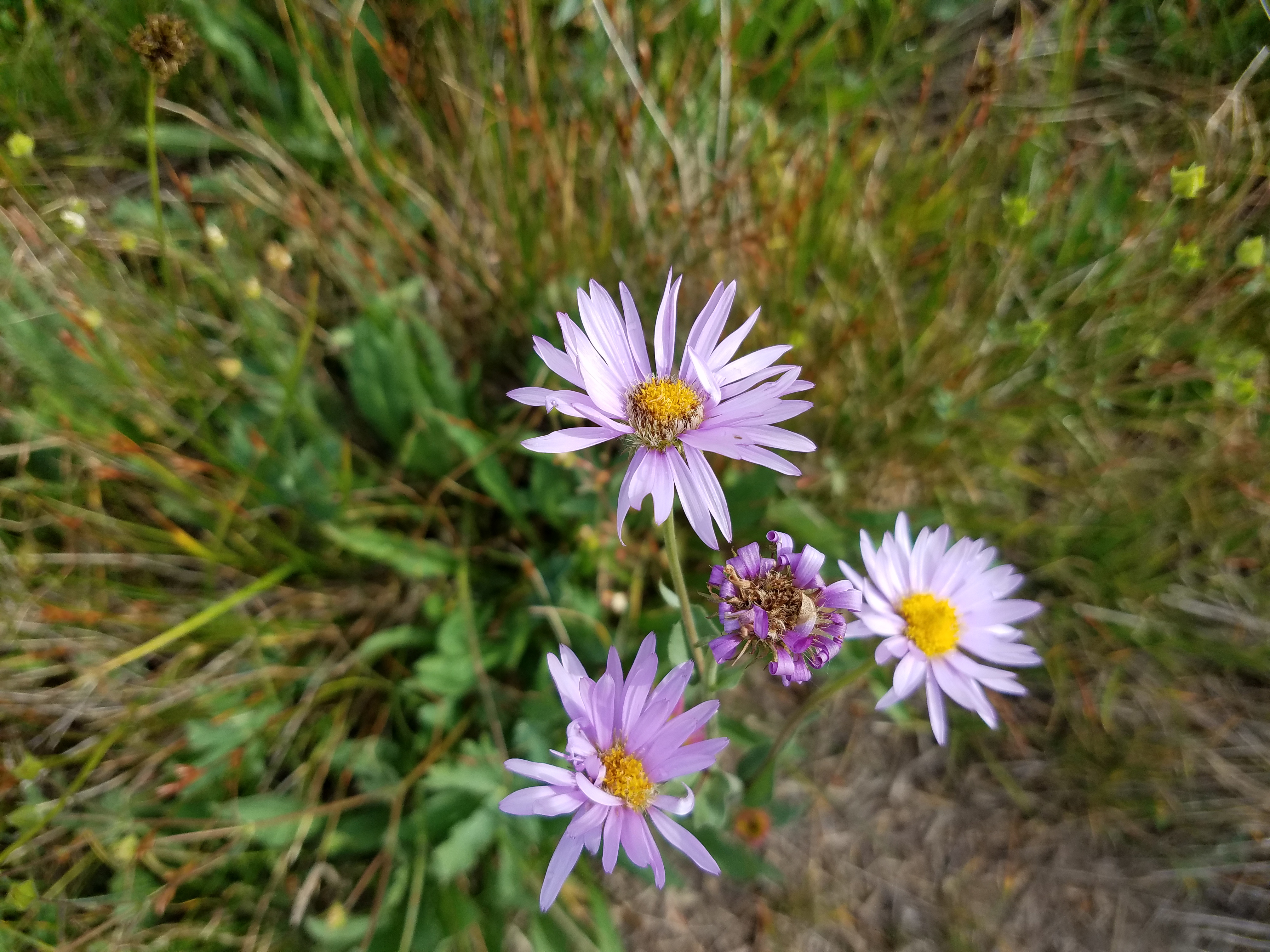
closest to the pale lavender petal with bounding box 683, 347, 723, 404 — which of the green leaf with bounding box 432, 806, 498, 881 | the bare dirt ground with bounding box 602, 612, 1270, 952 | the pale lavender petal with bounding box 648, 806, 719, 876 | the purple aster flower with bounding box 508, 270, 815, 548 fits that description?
the purple aster flower with bounding box 508, 270, 815, 548

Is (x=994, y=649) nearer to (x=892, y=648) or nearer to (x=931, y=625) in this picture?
(x=931, y=625)

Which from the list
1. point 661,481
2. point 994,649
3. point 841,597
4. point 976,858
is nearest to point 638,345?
point 661,481

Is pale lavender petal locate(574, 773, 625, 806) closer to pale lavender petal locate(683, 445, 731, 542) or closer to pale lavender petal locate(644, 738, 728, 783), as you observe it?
pale lavender petal locate(644, 738, 728, 783)

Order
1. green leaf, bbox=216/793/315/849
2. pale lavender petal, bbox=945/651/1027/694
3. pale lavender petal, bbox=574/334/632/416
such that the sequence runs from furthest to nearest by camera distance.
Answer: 1. green leaf, bbox=216/793/315/849
2. pale lavender petal, bbox=945/651/1027/694
3. pale lavender petal, bbox=574/334/632/416

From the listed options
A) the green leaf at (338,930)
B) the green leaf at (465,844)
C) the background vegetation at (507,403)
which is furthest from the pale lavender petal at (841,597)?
the green leaf at (338,930)

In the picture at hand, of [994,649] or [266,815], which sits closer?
[994,649]

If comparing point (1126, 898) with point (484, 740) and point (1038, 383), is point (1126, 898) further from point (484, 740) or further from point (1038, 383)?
point (484, 740)
